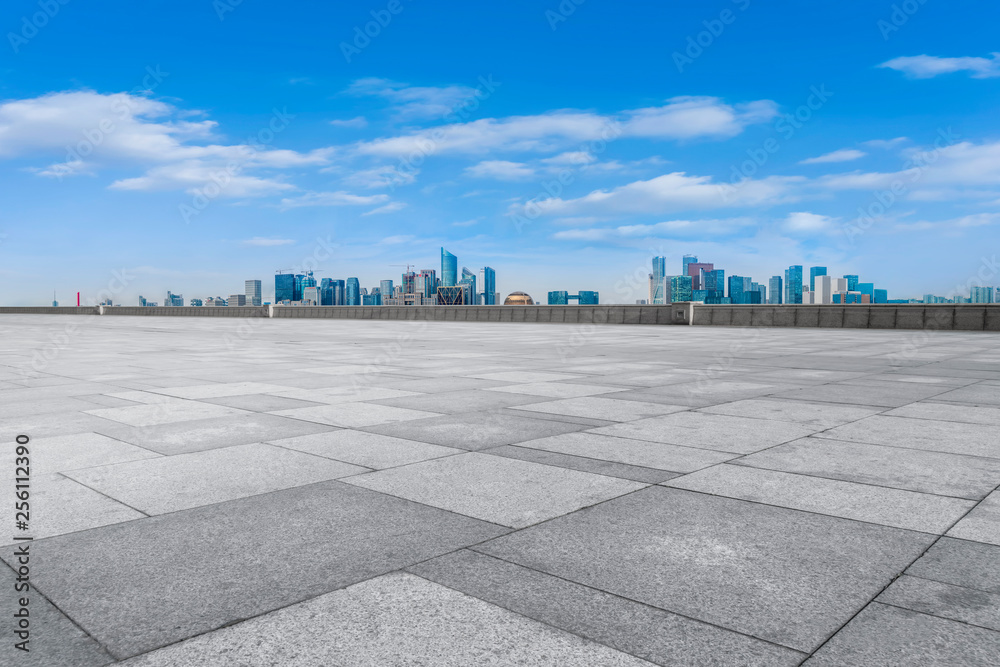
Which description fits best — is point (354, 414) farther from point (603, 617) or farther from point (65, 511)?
point (603, 617)

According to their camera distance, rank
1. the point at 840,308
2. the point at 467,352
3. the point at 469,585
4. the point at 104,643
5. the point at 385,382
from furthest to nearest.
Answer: the point at 840,308, the point at 467,352, the point at 385,382, the point at 469,585, the point at 104,643

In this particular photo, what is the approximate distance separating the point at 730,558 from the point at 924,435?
404 centimetres

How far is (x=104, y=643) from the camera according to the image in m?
2.55

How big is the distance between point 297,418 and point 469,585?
4.60 meters

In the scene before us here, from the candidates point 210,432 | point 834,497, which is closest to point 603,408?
point 834,497

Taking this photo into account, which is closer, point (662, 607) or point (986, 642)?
point (986, 642)

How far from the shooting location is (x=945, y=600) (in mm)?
2893

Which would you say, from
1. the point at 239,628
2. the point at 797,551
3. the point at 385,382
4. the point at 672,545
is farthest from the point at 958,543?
the point at 385,382

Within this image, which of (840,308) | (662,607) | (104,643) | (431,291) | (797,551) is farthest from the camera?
(431,291)

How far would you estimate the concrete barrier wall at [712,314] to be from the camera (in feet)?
87.2

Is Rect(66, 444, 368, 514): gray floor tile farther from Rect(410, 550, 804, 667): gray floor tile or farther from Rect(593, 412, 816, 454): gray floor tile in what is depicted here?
Rect(593, 412, 816, 454): gray floor tile

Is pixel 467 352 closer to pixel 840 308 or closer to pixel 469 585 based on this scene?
pixel 469 585

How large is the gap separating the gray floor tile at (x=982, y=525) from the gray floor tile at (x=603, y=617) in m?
1.83

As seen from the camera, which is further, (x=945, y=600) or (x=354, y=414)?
(x=354, y=414)
